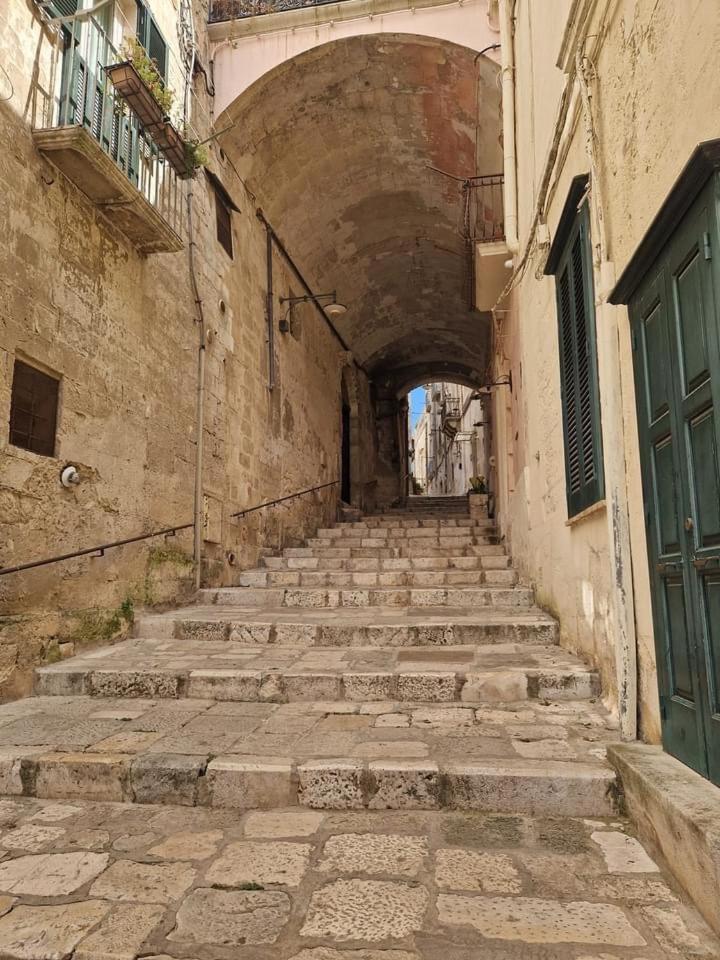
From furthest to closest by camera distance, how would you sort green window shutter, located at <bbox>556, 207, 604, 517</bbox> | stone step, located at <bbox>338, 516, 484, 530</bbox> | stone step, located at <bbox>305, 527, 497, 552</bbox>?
stone step, located at <bbox>338, 516, 484, 530</bbox> < stone step, located at <bbox>305, 527, 497, 552</bbox> < green window shutter, located at <bbox>556, 207, 604, 517</bbox>

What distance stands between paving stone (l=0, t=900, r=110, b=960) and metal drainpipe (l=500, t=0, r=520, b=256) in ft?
20.7

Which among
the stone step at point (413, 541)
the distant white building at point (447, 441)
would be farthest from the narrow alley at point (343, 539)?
the distant white building at point (447, 441)

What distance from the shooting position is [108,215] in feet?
17.2

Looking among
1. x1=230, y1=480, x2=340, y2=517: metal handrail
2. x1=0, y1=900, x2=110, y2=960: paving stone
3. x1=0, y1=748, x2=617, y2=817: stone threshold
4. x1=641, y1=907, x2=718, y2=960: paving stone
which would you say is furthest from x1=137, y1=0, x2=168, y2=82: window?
x1=641, y1=907, x2=718, y2=960: paving stone

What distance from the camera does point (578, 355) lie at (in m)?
4.00

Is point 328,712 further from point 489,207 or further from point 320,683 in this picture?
point 489,207

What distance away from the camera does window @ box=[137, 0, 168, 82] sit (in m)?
6.09

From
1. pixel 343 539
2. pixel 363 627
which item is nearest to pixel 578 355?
pixel 363 627

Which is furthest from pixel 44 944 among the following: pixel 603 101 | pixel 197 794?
pixel 603 101

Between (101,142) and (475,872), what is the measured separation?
5275mm

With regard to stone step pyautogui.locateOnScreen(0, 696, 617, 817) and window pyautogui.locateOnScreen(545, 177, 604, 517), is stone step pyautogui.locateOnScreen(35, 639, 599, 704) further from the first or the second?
window pyautogui.locateOnScreen(545, 177, 604, 517)

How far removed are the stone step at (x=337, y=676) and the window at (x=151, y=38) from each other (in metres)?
5.56

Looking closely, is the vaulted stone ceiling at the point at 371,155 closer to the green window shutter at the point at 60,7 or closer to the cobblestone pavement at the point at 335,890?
the green window shutter at the point at 60,7

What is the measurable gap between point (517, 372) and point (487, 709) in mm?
4740
